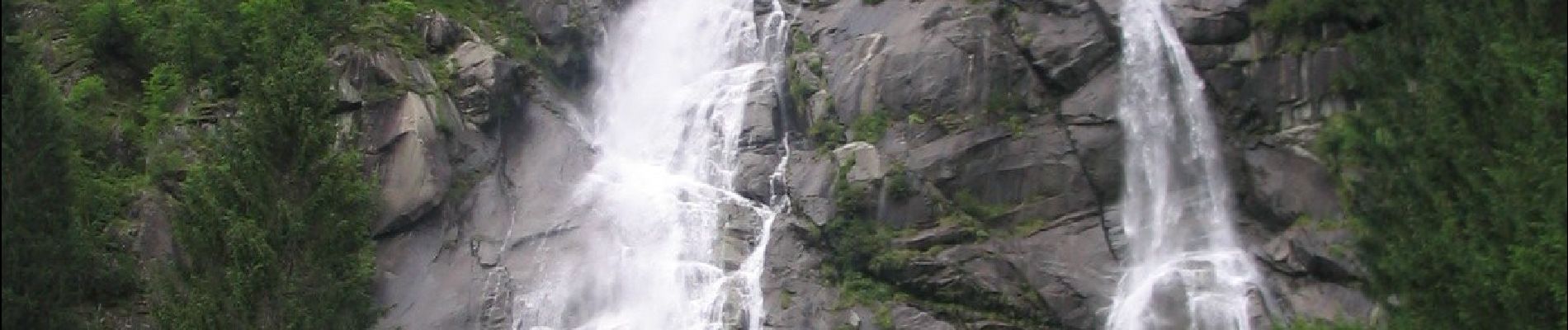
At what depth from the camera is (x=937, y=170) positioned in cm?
2305

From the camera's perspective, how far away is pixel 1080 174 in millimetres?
23047

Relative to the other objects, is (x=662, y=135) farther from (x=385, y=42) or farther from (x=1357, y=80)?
(x=1357, y=80)

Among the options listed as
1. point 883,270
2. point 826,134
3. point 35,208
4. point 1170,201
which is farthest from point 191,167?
point 1170,201

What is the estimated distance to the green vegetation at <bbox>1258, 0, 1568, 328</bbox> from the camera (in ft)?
44.7

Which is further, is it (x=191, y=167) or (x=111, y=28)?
(x=111, y=28)

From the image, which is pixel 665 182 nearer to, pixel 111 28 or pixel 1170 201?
pixel 1170 201

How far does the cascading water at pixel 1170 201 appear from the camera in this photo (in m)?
21.5

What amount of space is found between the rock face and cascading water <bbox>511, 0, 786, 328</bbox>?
39 centimetres

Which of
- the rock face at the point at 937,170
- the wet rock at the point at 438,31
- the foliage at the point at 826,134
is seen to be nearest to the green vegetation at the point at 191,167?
the wet rock at the point at 438,31

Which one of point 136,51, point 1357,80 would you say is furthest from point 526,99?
point 1357,80

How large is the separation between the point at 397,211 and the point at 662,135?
19.3 ft

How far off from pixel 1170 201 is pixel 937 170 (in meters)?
4.26

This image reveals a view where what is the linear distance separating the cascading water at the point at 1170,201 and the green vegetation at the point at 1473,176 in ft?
14.4

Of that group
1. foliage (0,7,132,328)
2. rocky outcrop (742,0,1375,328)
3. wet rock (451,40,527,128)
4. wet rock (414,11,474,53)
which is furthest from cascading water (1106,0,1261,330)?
foliage (0,7,132,328)
